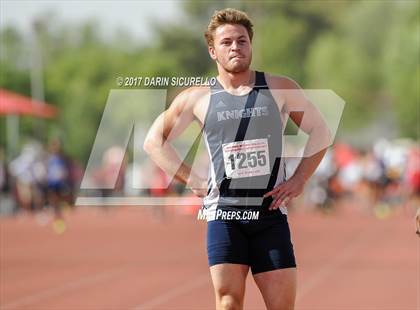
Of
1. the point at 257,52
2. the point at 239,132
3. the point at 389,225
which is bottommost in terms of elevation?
the point at 389,225

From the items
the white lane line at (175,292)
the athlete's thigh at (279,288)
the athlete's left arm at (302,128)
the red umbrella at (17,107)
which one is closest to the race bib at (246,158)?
the athlete's left arm at (302,128)

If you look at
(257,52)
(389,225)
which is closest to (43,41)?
(257,52)

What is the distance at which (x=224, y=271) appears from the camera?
22.8 feet

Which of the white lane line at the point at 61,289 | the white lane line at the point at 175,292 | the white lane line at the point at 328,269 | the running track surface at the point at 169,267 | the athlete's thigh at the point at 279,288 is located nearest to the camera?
the athlete's thigh at the point at 279,288

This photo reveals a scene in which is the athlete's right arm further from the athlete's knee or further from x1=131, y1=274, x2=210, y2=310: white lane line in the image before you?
x1=131, y1=274, x2=210, y2=310: white lane line

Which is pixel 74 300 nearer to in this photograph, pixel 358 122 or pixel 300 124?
pixel 300 124

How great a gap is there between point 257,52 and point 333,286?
65.8 metres

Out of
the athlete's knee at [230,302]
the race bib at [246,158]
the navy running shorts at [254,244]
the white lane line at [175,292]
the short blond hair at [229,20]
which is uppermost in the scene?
the short blond hair at [229,20]

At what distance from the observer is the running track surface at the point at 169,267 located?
13.0 metres

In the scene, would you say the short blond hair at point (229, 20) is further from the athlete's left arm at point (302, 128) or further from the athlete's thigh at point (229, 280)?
the athlete's thigh at point (229, 280)

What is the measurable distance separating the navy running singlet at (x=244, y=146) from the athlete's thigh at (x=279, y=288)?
0.37 m

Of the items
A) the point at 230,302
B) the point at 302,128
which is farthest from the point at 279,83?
the point at 230,302

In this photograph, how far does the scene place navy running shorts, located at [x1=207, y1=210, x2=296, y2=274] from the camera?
697cm

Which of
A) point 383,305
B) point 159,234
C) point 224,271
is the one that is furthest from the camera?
point 159,234
